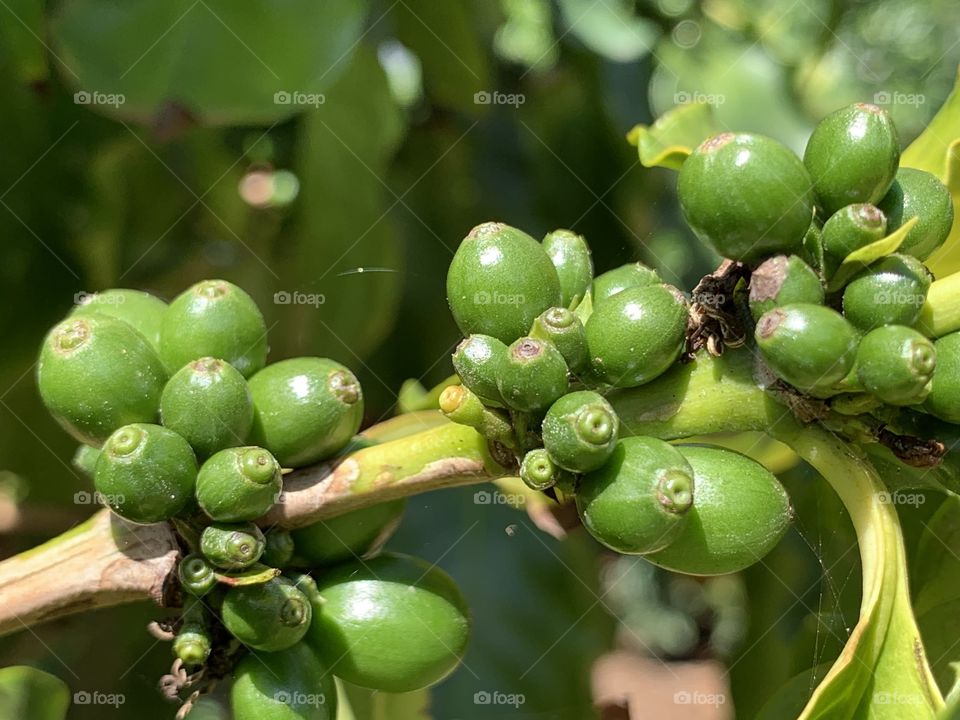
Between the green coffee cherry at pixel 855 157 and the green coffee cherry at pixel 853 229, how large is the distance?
26mm

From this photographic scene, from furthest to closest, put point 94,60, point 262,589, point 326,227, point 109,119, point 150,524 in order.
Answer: point 326,227, point 109,119, point 94,60, point 150,524, point 262,589

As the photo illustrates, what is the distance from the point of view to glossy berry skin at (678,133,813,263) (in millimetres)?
1162

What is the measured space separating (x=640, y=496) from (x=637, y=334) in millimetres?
207

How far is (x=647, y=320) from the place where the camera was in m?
1.20

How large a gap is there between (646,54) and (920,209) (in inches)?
64.1

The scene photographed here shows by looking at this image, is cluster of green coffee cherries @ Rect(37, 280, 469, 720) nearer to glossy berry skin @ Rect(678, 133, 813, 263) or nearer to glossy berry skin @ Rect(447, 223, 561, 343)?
glossy berry skin @ Rect(447, 223, 561, 343)

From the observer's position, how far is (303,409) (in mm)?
1384

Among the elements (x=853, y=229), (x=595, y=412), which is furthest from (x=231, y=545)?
(x=853, y=229)

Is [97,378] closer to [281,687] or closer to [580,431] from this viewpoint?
[281,687]

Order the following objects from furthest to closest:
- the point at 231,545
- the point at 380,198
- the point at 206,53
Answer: the point at 380,198, the point at 206,53, the point at 231,545

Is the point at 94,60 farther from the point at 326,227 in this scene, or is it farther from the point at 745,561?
the point at 745,561

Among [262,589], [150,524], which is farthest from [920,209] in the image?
[150,524]

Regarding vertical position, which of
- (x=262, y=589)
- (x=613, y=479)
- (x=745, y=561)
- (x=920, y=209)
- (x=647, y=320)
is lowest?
(x=262, y=589)

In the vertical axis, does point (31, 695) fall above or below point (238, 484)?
below
